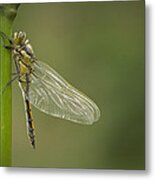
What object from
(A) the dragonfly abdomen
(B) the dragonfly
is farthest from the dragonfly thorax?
(A) the dragonfly abdomen

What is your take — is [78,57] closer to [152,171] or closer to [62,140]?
[62,140]

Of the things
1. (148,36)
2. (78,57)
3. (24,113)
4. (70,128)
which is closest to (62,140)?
(70,128)

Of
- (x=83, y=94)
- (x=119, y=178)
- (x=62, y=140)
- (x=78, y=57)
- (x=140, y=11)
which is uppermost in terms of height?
(x=140, y=11)

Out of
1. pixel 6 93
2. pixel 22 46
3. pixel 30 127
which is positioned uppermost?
pixel 22 46

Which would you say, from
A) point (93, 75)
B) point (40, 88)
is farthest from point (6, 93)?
point (93, 75)

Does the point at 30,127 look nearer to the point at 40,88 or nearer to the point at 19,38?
the point at 40,88
